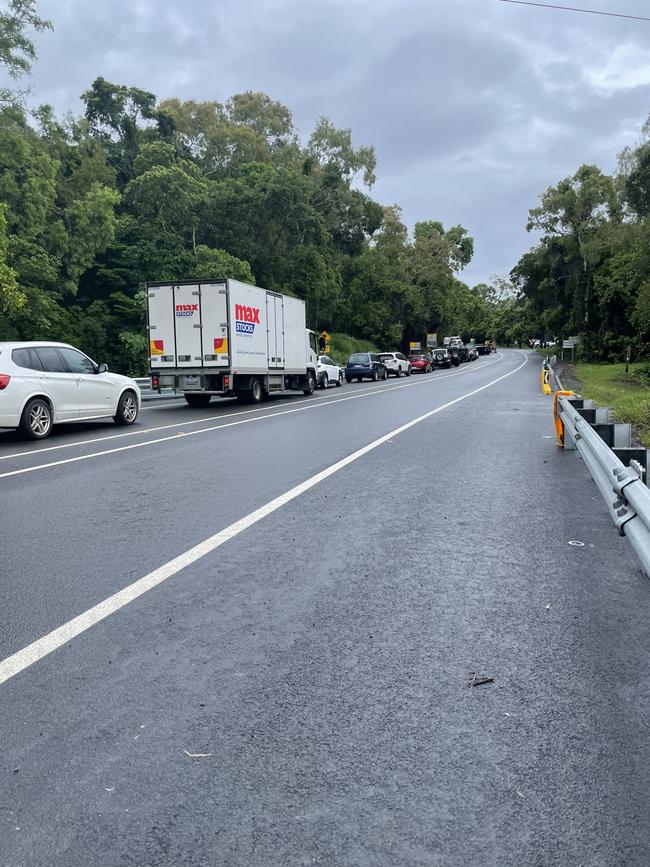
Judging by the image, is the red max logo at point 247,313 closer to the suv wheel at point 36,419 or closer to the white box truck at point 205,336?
the white box truck at point 205,336

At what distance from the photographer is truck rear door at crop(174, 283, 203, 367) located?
2177 cm

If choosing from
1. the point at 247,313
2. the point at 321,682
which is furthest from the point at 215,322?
the point at 321,682

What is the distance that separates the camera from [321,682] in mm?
3641

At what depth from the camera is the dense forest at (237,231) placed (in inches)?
1448

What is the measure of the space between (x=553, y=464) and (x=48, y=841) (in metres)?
8.80

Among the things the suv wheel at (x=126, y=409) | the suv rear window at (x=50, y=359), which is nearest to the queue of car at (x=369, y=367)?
the suv wheel at (x=126, y=409)

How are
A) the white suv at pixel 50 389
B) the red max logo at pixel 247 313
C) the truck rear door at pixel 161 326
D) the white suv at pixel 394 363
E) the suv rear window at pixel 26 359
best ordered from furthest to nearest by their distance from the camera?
the white suv at pixel 394 363 < the red max logo at pixel 247 313 < the truck rear door at pixel 161 326 < the suv rear window at pixel 26 359 < the white suv at pixel 50 389

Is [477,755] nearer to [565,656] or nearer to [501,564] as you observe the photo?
[565,656]

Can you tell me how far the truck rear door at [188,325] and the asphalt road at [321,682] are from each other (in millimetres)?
14085

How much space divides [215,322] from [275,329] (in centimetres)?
341

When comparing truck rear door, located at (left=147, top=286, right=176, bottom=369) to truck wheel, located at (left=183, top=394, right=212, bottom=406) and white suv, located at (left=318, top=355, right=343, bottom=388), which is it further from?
white suv, located at (left=318, top=355, right=343, bottom=388)

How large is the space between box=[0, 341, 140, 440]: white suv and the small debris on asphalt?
37.8ft

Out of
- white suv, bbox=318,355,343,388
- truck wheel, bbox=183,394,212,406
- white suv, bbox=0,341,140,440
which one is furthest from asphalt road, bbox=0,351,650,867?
white suv, bbox=318,355,343,388

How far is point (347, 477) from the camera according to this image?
30.5ft
